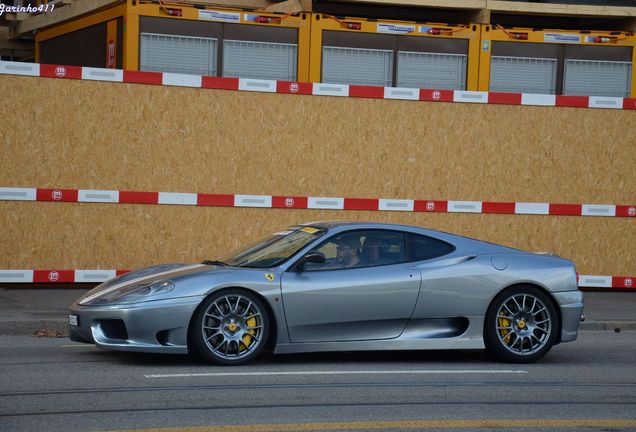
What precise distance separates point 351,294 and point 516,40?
8.90 m

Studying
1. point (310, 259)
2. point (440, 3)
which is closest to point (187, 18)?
point (440, 3)

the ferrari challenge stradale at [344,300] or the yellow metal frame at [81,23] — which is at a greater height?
the yellow metal frame at [81,23]

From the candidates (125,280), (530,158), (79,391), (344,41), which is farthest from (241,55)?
(79,391)

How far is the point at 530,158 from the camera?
1492 centimetres

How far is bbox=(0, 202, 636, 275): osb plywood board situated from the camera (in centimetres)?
1333

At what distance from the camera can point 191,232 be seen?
13859mm

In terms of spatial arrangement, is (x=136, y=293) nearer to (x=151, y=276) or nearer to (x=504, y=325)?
(x=151, y=276)

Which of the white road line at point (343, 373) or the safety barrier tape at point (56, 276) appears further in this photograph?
the safety barrier tape at point (56, 276)

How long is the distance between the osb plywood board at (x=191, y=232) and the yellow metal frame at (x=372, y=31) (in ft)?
9.13

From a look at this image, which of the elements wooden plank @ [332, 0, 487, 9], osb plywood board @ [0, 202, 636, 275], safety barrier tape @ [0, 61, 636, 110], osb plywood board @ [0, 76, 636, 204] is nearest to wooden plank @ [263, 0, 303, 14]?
wooden plank @ [332, 0, 487, 9]

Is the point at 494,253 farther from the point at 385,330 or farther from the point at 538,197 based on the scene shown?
the point at 538,197

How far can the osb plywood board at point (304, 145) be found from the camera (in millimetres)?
13422

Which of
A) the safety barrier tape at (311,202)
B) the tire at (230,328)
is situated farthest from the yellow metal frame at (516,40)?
the tire at (230,328)

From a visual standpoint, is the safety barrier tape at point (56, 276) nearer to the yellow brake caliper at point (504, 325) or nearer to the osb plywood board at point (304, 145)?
the osb plywood board at point (304, 145)
